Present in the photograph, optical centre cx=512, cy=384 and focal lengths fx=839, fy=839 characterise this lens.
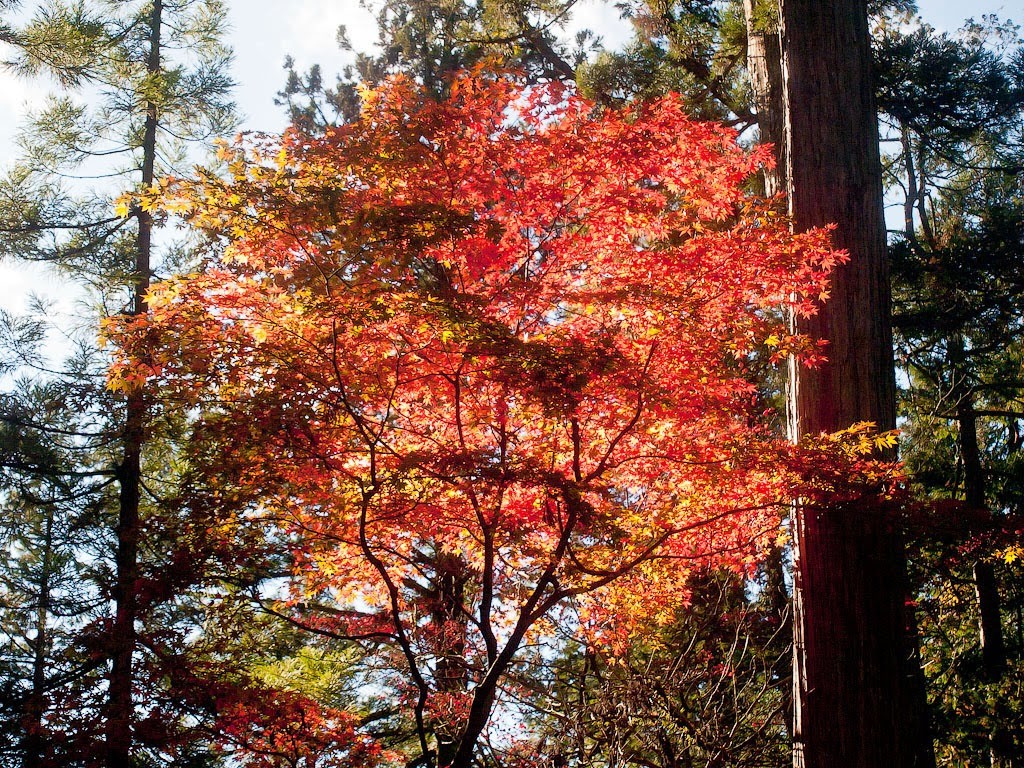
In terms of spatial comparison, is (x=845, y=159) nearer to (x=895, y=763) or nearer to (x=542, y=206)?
(x=542, y=206)

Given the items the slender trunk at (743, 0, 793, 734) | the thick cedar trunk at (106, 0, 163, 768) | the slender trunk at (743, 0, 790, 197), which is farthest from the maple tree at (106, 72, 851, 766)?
the slender trunk at (743, 0, 790, 197)

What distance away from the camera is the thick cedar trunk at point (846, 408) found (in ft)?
15.4

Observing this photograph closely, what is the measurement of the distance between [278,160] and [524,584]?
11.6 ft

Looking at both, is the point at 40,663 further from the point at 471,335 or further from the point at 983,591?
the point at 983,591

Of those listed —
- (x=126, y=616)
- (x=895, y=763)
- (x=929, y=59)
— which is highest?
(x=929, y=59)

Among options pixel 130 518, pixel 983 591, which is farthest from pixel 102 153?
pixel 983 591

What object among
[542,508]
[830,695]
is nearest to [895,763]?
[830,695]

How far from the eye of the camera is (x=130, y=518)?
7375mm

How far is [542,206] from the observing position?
4.18m

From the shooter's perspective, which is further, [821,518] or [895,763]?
[821,518]

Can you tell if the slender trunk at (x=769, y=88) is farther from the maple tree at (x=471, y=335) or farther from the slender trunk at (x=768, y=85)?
the maple tree at (x=471, y=335)

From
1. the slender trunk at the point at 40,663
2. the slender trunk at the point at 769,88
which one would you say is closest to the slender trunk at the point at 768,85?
the slender trunk at the point at 769,88

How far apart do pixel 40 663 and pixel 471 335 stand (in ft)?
22.9

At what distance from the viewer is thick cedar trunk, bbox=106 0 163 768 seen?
4703 millimetres
